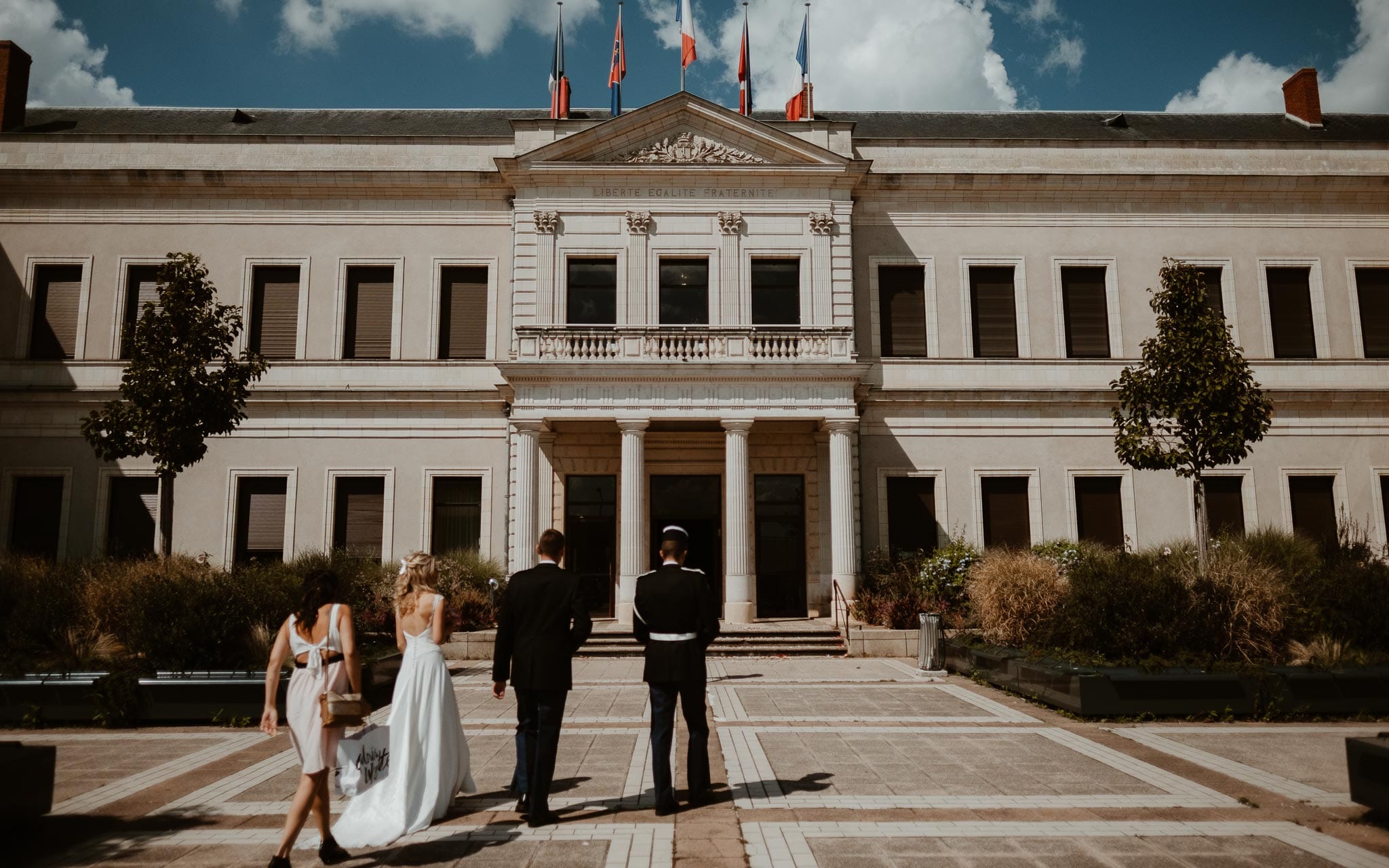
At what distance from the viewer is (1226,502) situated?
21.8 meters

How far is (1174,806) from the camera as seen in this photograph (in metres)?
6.57

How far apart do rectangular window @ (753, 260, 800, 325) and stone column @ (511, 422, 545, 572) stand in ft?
20.2

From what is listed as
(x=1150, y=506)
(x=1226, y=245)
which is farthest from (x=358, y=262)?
(x=1226, y=245)

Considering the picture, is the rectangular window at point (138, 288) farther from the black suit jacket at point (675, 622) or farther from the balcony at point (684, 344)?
the black suit jacket at point (675, 622)

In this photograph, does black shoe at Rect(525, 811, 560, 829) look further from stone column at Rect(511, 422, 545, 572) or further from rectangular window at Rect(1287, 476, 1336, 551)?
rectangular window at Rect(1287, 476, 1336, 551)

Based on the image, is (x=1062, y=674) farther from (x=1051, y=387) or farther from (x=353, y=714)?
(x=1051, y=387)

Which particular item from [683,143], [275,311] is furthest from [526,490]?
[683,143]

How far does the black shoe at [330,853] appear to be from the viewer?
5.40 meters

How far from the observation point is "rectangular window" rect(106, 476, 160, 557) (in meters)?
21.2

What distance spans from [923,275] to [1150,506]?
25.7ft

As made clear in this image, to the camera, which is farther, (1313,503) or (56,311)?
(56,311)

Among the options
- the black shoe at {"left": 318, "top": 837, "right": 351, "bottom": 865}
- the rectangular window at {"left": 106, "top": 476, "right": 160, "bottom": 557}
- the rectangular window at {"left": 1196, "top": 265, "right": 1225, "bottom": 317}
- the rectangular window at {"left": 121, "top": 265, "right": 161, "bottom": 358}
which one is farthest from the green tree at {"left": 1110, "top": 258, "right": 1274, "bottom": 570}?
the rectangular window at {"left": 121, "top": 265, "right": 161, "bottom": 358}

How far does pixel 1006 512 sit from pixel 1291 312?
9.25 metres

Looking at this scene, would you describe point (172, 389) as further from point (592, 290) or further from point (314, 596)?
point (314, 596)
